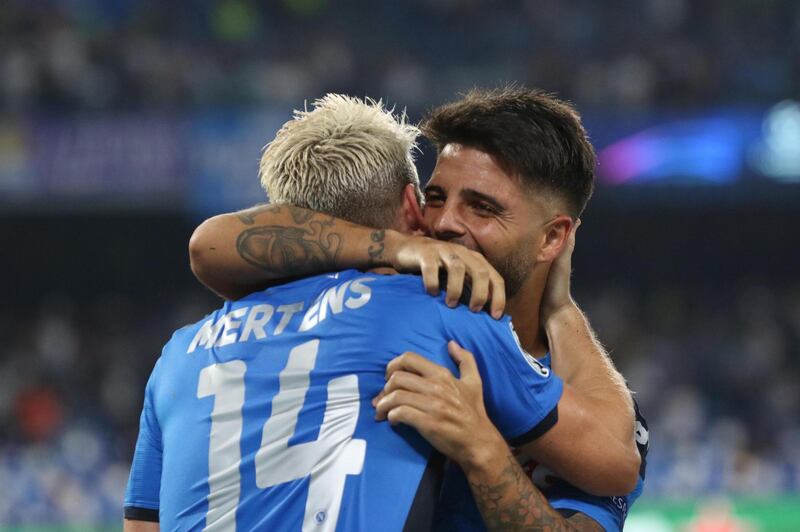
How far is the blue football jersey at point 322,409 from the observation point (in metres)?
2.50

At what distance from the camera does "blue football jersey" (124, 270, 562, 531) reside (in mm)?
2502

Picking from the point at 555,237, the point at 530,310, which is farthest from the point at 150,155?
the point at 555,237

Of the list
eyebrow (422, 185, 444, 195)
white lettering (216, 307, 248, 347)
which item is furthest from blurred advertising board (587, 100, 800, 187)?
white lettering (216, 307, 248, 347)

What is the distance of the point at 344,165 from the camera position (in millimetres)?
2811

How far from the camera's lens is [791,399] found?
16.0m

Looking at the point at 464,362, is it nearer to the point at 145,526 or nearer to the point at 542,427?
the point at 542,427

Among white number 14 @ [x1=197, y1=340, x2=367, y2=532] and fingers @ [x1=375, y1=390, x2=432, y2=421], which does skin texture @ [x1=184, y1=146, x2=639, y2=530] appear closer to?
fingers @ [x1=375, y1=390, x2=432, y2=421]

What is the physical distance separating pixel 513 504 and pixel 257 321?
703 mm

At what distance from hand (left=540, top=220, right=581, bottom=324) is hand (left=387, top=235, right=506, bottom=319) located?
598 millimetres

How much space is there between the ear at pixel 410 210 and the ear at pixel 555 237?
0.35m

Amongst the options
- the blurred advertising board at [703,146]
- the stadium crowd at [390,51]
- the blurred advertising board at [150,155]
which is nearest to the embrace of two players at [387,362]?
the blurred advertising board at [150,155]

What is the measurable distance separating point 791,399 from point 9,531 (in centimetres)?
1011

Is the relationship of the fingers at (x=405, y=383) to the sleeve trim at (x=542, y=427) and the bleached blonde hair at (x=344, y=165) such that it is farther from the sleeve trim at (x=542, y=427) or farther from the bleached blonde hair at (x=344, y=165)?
the bleached blonde hair at (x=344, y=165)

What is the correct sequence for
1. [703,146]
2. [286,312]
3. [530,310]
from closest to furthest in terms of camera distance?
[286,312], [530,310], [703,146]
